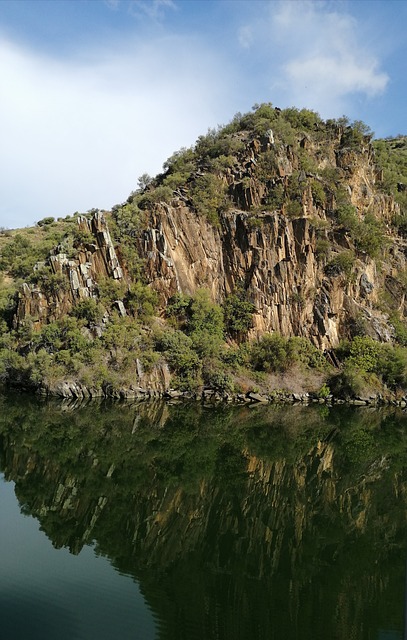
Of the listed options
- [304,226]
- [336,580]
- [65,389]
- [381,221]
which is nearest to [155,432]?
[65,389]

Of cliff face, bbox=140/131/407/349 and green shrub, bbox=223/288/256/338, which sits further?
cliff face, bbox=140/131/407/349

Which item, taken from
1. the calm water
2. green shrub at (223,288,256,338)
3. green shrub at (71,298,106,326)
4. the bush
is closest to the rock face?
green shrub at (71,298,106,326)

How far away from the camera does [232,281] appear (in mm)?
53344

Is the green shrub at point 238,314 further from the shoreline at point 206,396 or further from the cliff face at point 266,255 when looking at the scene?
the shoreline at point 206,396

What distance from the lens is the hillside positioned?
4303cm

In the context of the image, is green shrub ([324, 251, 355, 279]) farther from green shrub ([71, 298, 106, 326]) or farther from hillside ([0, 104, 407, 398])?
green shrub ([71, 298, 106, 326])

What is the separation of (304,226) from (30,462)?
41.0 metres

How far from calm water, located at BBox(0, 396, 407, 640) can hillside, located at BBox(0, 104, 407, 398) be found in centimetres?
1381

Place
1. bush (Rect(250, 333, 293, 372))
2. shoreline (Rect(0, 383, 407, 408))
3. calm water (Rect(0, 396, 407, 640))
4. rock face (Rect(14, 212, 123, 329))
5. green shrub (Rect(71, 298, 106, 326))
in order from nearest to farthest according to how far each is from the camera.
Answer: calm water (Rect(0, 396, 407, 640)) < shoreline (Rect(0, 383, 407, 408)) < green shrub (Rect(71, 298, 106, 326)) < rock face (Rect(14, 212, 123, 329)) < bush (Rect(250, 333, 293, 372))

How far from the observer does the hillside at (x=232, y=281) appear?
43031mm

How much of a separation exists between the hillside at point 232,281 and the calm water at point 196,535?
13808mm

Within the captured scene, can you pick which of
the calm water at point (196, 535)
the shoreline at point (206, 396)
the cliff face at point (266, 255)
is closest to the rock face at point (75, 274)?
the cliff face at point (266, 255)

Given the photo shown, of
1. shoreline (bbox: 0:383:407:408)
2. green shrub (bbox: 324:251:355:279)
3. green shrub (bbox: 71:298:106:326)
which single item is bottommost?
shoreline (bbox: 0:383:407:408)

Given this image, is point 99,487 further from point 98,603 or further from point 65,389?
point 65,389
